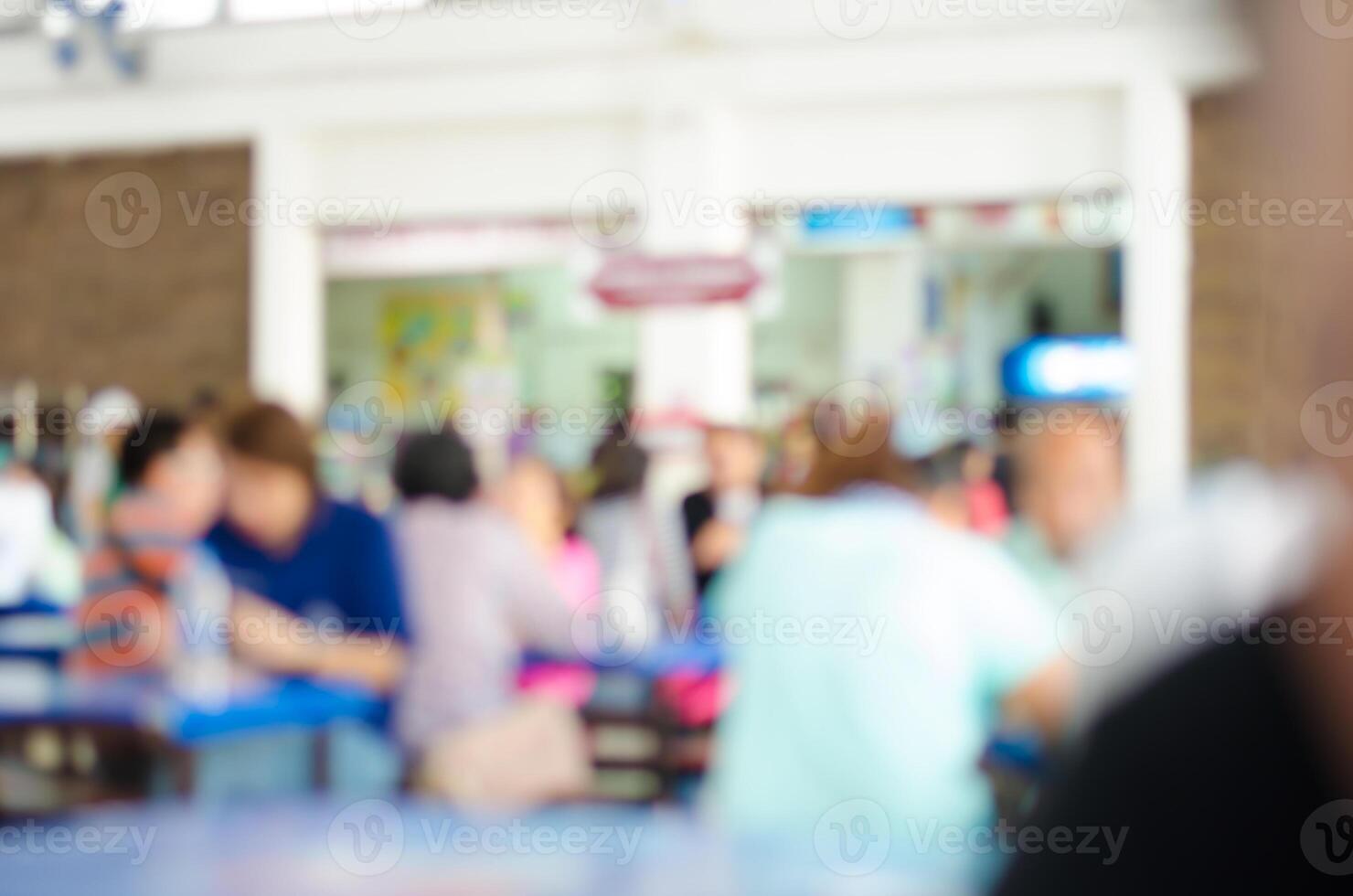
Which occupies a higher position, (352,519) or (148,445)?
(148,445)

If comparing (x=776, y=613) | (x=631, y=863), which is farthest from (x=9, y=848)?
(x=776, y=613)

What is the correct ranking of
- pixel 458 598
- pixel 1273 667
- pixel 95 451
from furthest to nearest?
pixel 95 451 → pixel 458 598 → pixel 1273 667

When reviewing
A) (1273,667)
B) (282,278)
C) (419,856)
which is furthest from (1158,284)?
(1273,667)

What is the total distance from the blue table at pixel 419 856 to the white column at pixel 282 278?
7512 millimetres

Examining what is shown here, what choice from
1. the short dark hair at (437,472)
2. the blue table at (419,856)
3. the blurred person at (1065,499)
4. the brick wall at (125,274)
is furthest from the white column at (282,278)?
the blue table at (419,856)

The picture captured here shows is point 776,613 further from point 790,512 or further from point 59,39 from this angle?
point 59,39

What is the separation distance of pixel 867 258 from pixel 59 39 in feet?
18.4

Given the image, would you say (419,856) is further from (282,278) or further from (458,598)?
(282,278)

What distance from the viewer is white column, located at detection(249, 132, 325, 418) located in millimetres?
9617

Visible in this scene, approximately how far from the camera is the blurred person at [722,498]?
598 cm

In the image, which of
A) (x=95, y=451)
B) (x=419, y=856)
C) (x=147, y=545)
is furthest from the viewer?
(x=95, y=451)

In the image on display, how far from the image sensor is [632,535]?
212 inches

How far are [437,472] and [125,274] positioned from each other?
717cm

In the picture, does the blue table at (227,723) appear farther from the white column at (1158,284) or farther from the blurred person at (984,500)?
the white column at (1158,284)
